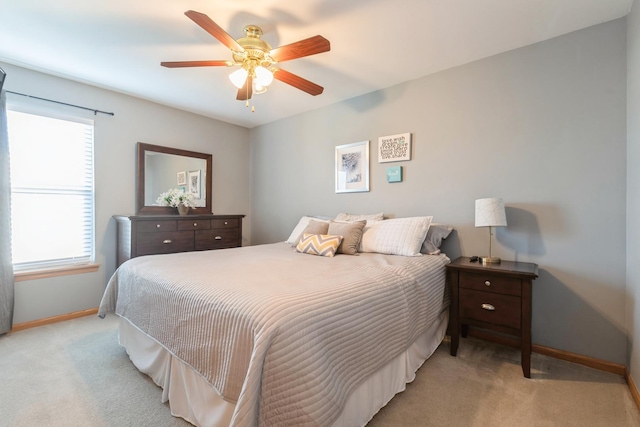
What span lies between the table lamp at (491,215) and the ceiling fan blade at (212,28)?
209 centimetres

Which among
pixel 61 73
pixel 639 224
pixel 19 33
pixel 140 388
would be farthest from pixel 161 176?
pixel 639 224

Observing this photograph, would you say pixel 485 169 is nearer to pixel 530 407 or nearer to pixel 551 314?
pixel 551 314

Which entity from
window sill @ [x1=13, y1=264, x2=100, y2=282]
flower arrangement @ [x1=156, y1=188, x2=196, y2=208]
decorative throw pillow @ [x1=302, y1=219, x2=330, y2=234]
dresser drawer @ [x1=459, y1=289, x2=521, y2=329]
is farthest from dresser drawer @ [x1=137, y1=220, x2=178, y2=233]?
dresser drawer @ [x1=459, y1=289, x2=521, y2=329]

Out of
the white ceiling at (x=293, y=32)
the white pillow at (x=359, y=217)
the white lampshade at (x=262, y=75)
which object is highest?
the white ceiling at (x=293, y=32)

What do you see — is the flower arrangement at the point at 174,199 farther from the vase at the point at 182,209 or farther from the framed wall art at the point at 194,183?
the framed wall art at the point at 194,183

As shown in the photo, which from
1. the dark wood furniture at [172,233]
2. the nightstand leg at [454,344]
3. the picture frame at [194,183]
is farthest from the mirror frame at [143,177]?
the nightstand leg at [454,344]

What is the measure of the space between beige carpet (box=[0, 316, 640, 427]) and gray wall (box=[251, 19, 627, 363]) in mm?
462

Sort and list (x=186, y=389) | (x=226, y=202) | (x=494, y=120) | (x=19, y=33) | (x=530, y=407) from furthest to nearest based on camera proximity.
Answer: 1. (x=226, y=202)
2. (x=494, y=120)
3. (x=19, y=33)
4. (x=530, y=407)
5. (x=186, y=389)

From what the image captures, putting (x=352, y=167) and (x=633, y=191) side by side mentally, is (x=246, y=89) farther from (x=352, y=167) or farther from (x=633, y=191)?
(x=633, y=191)

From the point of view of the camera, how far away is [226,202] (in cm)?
436

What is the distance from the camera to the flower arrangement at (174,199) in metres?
3.60

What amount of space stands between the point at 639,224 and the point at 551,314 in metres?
0.89

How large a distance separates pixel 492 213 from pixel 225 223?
10.0 ft

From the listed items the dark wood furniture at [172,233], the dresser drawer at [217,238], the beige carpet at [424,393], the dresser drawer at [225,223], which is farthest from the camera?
the dresser drawer at [225,223]
